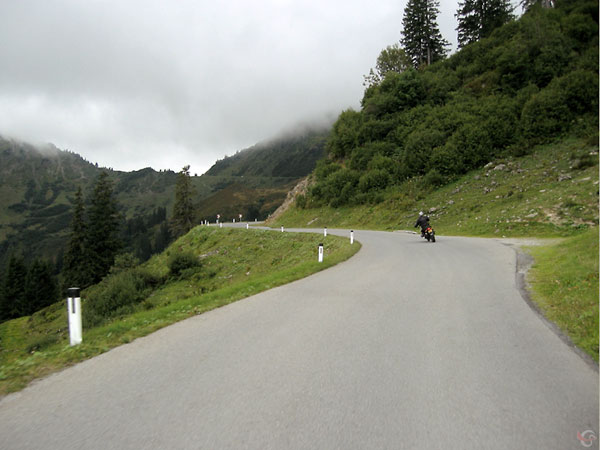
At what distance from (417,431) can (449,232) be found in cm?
2368

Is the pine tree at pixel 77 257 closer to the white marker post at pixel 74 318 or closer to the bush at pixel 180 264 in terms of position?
the bush at pixel 180 264

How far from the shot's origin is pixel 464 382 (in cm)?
337

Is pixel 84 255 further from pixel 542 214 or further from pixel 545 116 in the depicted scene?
pixel 545 116

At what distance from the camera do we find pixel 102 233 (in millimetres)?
45469

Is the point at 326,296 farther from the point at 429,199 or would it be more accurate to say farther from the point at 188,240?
the point at 188,240

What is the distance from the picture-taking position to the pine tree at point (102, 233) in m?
43.5

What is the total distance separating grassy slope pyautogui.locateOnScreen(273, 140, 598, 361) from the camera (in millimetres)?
5980

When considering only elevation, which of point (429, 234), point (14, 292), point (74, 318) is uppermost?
point (429, 234)

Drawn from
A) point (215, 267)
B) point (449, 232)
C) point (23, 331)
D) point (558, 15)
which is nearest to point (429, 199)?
point (449, 232)

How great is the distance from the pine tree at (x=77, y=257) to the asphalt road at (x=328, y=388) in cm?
4550

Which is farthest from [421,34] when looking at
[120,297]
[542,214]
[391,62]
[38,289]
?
[38,289]

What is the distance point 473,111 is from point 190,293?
35.8m

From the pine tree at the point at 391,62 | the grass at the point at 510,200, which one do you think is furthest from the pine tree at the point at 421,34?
the grass at the point at 510,200

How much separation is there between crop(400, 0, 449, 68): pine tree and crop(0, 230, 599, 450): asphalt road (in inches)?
2428
